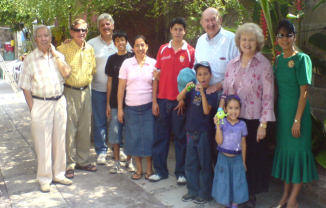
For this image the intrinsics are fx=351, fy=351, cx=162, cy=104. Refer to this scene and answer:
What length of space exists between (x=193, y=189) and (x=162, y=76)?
1.30 metres

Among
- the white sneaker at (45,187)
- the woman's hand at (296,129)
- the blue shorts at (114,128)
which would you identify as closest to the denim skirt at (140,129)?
the blue shorts at (114,128)

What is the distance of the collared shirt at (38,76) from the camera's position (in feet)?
12.9

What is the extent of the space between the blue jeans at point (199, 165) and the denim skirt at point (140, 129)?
0.71m

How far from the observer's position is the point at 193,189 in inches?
147

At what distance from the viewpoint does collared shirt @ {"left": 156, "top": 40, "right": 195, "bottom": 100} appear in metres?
3.94

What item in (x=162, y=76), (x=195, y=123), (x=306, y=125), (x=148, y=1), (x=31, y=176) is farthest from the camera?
(x=148, y=1)

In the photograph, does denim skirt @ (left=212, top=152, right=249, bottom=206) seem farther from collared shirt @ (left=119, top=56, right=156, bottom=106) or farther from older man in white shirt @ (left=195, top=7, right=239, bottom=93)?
collared shirt @ (left=119, top=56, right=156, bottom=106)

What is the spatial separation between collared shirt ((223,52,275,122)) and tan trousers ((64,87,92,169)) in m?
2.01

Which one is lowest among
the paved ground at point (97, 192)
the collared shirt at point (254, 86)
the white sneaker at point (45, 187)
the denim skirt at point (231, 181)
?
the paved ground at point (97, 192)

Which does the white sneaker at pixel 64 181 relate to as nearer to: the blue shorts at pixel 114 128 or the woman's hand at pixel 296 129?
the blue shorts at pixel 114 128

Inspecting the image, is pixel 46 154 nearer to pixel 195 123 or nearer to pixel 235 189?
pixel 195 123

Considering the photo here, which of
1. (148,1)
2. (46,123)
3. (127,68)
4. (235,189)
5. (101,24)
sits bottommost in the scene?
(235,189)

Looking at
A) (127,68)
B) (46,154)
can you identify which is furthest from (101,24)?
(46,154)

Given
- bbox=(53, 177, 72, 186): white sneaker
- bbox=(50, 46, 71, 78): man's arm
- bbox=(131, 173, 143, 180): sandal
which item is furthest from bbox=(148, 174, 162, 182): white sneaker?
bbox=(50, 46, 71, 78): man's arm
